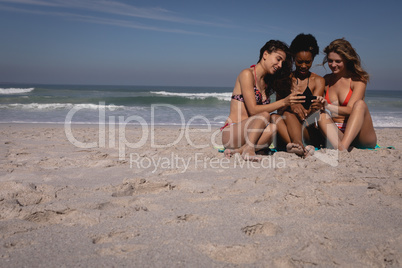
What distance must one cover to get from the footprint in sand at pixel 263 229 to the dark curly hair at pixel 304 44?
2184mm

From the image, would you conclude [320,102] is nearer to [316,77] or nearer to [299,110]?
[299,110]

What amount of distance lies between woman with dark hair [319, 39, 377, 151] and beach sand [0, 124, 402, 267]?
0.22 metres

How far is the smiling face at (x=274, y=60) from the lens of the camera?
3.27 metres

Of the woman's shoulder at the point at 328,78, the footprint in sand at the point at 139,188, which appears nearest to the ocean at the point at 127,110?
the woman's shoulder at the point at 328,78

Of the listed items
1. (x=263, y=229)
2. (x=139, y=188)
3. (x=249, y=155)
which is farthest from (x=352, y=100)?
(x=139, y=188)

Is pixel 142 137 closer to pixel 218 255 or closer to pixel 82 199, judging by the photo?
pixel 82 199

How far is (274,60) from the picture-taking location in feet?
10.8

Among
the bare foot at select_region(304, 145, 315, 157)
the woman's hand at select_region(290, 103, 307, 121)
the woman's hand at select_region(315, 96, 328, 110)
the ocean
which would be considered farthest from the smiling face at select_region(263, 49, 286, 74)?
the ocean

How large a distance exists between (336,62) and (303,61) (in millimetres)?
506

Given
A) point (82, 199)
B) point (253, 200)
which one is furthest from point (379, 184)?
point (82, 199)

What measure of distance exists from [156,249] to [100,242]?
32 cm

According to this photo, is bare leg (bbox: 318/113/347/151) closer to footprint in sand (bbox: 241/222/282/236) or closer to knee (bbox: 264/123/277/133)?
knee (bbox: 264/123/277/133)

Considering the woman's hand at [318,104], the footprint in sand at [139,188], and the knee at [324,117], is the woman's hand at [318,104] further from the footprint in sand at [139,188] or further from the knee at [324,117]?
the footprint in sand at [139,188]

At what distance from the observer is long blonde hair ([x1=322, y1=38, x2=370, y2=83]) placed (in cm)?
344
